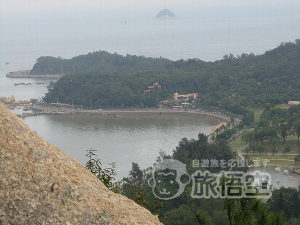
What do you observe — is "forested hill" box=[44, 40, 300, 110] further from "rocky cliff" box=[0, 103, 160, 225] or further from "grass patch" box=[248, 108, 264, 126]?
"rocky cliff" box=[0, 103, 160, 225]

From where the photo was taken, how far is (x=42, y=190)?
3355 millimetres

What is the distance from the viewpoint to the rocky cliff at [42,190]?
3.29m

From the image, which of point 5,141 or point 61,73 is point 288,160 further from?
point 61,73

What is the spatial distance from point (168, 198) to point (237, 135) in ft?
40.3

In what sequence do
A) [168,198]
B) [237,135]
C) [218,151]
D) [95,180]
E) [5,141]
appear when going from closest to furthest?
[5,141], [95,180], [168,198], [218,151], [237,135]

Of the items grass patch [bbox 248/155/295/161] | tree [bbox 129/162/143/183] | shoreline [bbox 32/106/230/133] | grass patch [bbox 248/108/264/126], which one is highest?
grass patch [bbox 248/108/264/126]

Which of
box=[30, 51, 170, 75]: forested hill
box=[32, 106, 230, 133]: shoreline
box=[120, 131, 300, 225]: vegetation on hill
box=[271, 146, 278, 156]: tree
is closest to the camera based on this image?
box=[120, 131, 300, 225]: vegetation on hill

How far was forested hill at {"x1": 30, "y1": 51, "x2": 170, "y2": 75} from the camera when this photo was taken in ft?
167

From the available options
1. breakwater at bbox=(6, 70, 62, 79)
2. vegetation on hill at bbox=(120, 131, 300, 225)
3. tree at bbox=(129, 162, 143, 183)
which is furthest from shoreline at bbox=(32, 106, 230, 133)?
breakwater at bbox=(6, 70, 62, 79)

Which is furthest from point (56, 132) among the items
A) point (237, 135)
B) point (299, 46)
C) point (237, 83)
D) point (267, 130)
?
point (299, 46)

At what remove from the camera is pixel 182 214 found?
1327 centimetres

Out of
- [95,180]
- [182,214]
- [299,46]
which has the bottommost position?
[182,214]

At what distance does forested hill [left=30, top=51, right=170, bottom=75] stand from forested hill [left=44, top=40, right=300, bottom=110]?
720 cm

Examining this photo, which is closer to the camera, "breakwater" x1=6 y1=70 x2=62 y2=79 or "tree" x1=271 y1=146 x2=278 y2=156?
"tree" x1=271 y1=146 x2=278 y2=156
